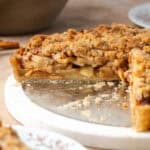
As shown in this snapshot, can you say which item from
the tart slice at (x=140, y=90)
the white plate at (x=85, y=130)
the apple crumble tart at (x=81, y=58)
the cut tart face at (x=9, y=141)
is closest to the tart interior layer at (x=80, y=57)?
the apple crumble tart at (x=81, y=58)

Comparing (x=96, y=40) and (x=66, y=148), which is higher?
(x=96, y=40)

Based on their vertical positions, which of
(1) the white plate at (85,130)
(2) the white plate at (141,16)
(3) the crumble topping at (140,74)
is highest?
(2) the white plate at (141,16)

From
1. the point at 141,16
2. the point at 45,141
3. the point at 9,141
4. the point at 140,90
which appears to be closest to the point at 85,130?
the point at 140,90

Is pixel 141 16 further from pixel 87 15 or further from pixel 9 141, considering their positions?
pixel 9 141

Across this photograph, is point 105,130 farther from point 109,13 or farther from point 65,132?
point 109,13

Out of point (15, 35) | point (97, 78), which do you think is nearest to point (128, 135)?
point (97, 78)

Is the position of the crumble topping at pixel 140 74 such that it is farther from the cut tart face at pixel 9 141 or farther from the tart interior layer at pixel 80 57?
the cut tart face at pixel 9 141
